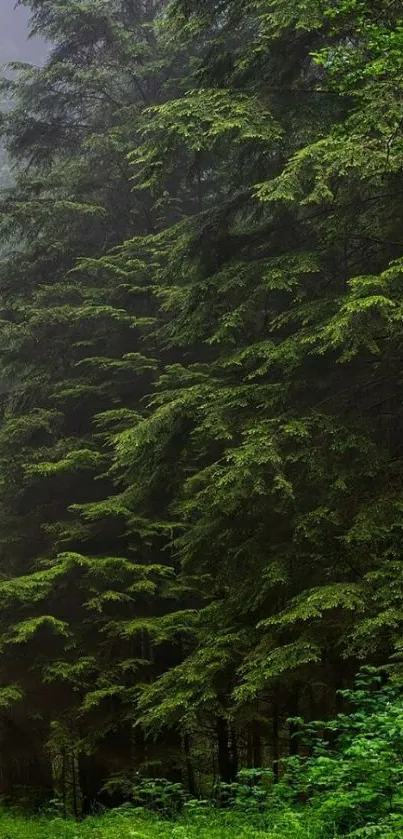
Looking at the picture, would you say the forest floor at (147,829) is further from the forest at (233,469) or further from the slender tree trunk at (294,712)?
the slender tree trunk at (294,712)

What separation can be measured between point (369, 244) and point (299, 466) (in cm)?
346

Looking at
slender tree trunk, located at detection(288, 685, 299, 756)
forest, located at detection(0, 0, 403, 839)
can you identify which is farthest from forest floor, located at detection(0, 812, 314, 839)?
slender tree trunk, located at detection(288, 685, 299, 756)

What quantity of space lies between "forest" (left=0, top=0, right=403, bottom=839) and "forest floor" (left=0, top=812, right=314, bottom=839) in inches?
2.1

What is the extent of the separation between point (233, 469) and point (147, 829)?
3.56 m

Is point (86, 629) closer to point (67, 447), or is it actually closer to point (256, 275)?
point (67, 447)

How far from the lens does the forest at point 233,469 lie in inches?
269

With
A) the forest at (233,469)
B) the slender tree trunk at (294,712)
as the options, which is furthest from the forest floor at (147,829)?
the slender tree trunk at (294,712)

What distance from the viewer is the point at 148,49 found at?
664 inches

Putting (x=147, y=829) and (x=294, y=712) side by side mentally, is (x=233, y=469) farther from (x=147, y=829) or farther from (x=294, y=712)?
(x=294, y=712)

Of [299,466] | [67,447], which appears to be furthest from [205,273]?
[67,447]

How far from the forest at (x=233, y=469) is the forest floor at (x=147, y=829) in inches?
2.1

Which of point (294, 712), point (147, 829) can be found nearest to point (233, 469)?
point (147, 829)

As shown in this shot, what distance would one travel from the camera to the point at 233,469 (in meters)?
7.66

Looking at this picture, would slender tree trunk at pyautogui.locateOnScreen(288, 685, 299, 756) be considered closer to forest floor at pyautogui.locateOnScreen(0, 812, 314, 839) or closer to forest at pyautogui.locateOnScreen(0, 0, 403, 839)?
forest at pyautogui.locateOnScreen(0, 0, 403, 839)
